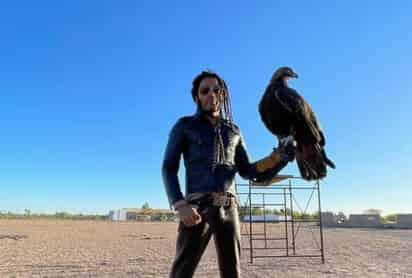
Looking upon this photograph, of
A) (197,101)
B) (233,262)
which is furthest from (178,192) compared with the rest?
(197,101)

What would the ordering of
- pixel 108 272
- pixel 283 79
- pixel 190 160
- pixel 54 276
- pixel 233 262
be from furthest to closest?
pixel 108 272
pixel 54 276
pixel 283 79
pixel 190 160
pixel 233 262

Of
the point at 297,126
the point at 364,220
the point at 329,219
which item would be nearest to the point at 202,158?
the point at 297,126

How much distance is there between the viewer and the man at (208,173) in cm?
200

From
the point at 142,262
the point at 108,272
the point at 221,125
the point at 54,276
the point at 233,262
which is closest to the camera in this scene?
the point at 233,262

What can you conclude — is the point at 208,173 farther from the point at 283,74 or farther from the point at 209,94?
the point at 283,74

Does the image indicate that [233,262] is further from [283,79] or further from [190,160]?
[283,79]

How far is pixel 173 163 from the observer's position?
2143 mm

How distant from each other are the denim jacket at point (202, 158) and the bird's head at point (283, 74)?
533mm

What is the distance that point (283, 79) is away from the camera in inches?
99.3

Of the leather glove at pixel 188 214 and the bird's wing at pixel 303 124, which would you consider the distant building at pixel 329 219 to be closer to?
the bird's wing at pixel 303 124

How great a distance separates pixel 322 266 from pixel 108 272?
582cm

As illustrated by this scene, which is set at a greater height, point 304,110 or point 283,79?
point 283,79

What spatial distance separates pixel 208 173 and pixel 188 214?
31 centimetres

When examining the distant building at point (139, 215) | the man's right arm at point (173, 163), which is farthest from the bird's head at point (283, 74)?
the distant building at point (139, 215)
